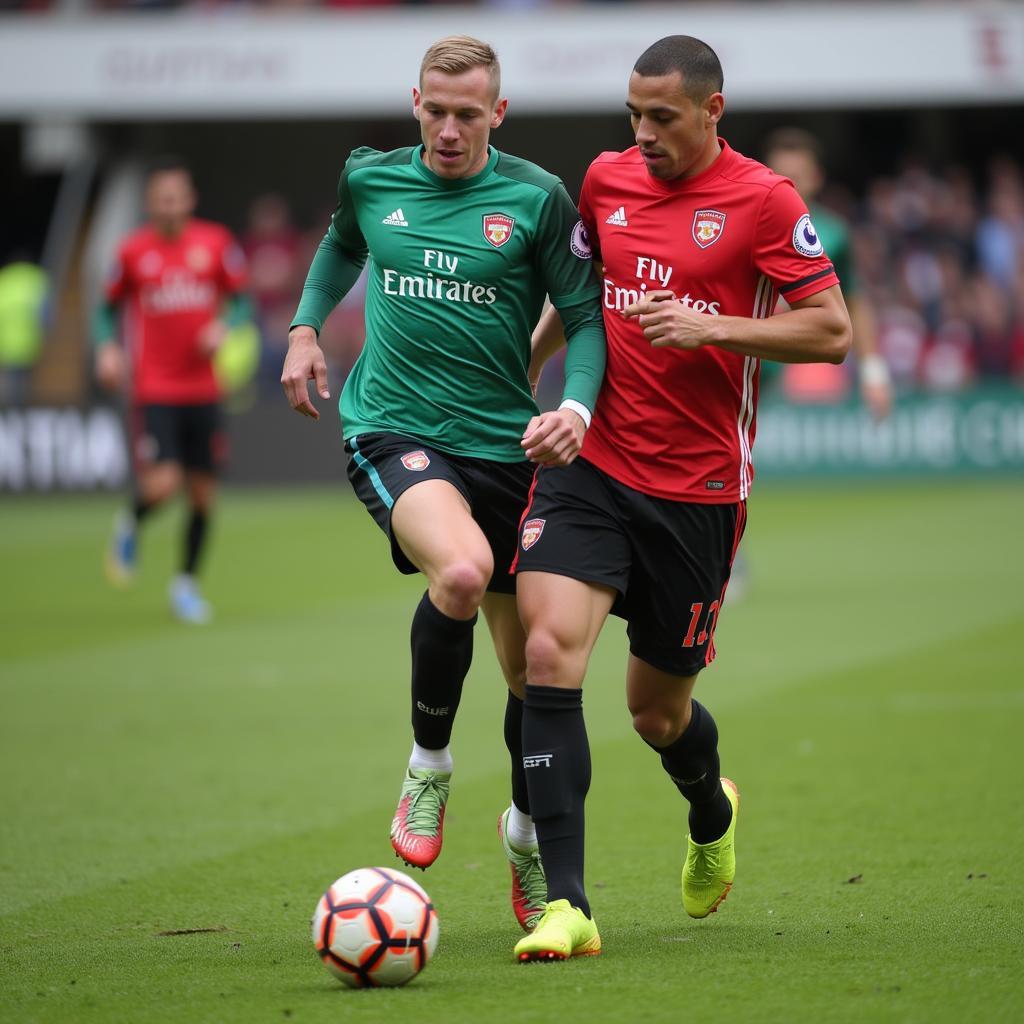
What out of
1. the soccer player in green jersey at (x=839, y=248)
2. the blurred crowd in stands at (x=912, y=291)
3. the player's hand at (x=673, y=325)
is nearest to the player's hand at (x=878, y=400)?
the soccer player in green jersey at (x=839, y=248)

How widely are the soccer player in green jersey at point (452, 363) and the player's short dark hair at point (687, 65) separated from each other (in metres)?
0.52

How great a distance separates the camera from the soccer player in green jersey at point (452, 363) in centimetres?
511

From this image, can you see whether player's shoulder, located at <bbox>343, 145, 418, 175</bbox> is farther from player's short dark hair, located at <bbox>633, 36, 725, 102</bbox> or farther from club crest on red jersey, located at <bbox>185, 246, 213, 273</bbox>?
club crest on red jersey, located at <bbox>185, 246, 213, 273</bbox>

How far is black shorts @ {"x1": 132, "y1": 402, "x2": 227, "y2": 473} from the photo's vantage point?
1233 cm

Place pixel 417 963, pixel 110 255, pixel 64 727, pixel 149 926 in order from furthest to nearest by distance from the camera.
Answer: pixel 110 255, pixel 64 727, pixel 149 926, pixel 417 963

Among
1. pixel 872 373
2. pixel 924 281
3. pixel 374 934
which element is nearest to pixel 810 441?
pixel 924 281

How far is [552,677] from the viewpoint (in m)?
4.76

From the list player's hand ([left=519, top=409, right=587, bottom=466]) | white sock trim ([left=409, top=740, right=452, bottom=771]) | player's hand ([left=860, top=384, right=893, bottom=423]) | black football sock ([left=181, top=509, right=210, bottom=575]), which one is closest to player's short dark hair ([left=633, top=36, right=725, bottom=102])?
player's hand ([left=519, top=409, right=587, bottom=466])

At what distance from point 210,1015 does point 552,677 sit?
1.24m

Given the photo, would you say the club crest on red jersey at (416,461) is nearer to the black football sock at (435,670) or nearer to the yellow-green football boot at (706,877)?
the black football sock at (435,670)

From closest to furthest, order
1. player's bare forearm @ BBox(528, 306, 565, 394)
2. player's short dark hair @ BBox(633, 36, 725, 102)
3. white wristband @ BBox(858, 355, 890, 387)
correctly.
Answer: player's short dark hair @ BBox(633, 36, 725, 102), player's bare forearm @ BBox(528, 306, 565, 394), white wristband @ BBox(858, 355, 890, 387)

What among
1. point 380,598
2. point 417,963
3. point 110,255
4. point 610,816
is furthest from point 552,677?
point 110,255

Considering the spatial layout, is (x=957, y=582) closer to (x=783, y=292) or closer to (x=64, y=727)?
(x=64, y=727)

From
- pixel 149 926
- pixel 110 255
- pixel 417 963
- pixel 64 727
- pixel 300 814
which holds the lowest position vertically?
pixel 110 255
